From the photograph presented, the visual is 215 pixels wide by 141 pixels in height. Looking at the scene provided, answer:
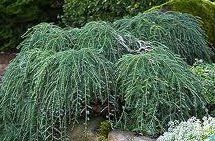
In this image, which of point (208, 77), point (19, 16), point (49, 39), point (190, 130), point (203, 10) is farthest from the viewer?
point (19, 16)

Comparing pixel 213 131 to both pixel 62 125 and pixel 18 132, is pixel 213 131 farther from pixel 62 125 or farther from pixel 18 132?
pixel 18 132

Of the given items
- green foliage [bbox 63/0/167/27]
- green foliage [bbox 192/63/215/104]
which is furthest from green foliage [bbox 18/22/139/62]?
green foliage [bbox 63/0/167/27]

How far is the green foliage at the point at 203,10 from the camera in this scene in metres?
5.38

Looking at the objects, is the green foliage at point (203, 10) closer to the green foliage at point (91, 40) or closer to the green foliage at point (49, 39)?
the green foliage at point (91, 40)

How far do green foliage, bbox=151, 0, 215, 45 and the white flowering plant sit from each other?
76.9 inches

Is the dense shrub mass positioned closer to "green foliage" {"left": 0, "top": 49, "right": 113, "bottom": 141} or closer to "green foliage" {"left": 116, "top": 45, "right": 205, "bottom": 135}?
"green foliage" {"left": 0, "top": 49, "right": 113, "bottom": 141}

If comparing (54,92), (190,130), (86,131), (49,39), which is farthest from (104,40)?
(190,130)

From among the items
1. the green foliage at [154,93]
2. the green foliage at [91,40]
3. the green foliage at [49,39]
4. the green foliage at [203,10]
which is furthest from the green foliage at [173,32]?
the green foliage at [154,93]

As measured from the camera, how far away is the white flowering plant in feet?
11.0

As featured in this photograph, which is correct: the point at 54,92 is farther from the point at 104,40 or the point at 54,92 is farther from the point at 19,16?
the point at 19,16

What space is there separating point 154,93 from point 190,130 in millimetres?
388

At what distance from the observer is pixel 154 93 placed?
365 cm

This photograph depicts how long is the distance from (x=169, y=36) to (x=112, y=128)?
1.24 meters

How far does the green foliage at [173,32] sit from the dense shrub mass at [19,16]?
12.9 feet
